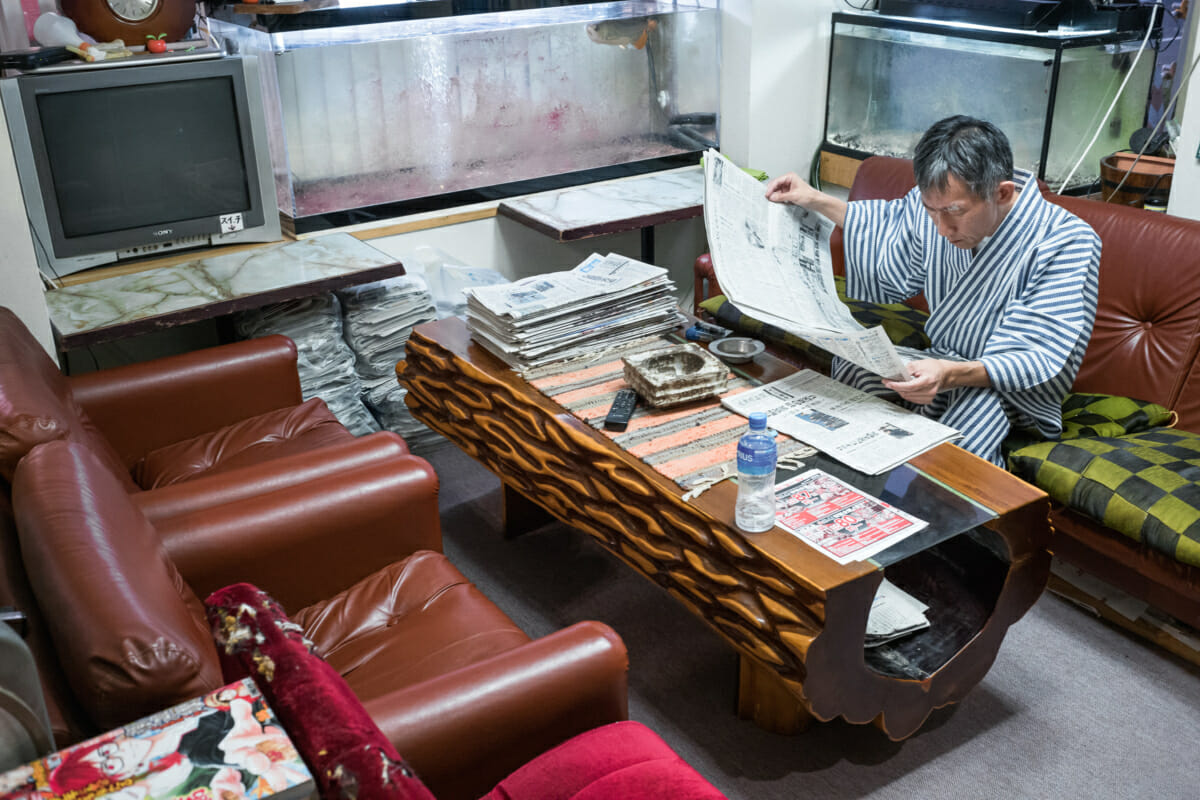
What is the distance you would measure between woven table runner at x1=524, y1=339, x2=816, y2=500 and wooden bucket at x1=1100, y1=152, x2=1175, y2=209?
156cm

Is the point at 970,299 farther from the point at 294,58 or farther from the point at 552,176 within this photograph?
the point at 294,58

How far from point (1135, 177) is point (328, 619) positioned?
2.57 meters

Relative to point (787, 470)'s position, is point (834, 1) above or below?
above

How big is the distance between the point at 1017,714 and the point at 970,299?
90 centimetres

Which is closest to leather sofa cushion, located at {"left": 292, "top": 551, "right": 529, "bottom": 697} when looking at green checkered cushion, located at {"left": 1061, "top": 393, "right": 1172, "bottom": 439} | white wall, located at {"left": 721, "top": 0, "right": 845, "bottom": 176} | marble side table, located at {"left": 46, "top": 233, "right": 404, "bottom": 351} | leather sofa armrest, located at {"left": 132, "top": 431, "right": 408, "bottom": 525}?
leather sofa armrest, located at {"left": 132, "top": 431, "right": 408, "bottom": 525}

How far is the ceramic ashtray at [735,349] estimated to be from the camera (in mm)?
2379

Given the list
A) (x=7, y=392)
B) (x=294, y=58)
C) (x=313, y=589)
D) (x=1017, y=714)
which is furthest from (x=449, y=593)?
(x=294, y=58)

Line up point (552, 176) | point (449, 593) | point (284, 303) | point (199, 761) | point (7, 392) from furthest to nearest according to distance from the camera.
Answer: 1. point (552, 176)
2. point (284, 303)
3. point (449, 593)
4. point (7, 392)
5. point (199, 761)

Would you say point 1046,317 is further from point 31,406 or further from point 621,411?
point 31,406

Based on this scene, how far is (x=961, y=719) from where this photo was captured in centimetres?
210

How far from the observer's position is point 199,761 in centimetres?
102

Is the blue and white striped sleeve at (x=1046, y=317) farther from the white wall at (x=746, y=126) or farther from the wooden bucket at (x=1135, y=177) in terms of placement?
the white wall at (x=746, y=126)

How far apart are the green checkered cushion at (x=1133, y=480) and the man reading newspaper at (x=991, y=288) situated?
0.09m

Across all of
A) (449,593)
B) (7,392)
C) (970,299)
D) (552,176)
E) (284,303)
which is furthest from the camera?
(552,176)
